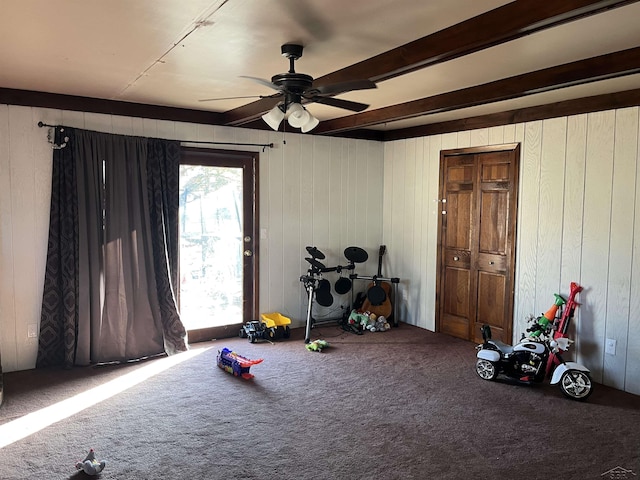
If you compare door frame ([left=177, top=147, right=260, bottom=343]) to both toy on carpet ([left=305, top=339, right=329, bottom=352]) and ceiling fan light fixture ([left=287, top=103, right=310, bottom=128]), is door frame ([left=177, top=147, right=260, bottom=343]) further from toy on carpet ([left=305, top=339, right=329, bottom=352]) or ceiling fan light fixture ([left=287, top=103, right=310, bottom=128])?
ceiling fan light fixture ([left=287, top=103, right=310, bottom=128])

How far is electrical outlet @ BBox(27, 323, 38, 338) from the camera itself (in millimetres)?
4320

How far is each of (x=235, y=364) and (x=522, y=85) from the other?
10.3ft

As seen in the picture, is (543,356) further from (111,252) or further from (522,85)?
(111,252)

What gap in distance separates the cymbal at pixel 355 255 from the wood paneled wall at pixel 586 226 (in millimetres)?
1653

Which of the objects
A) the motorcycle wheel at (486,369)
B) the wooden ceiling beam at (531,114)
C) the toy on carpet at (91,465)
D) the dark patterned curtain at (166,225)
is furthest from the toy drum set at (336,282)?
the toy on carpet at (91,465)

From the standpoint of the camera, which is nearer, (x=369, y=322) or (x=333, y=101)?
(x=333, y=101)

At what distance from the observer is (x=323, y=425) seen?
3.34 meters

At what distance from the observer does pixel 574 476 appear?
2773 mm

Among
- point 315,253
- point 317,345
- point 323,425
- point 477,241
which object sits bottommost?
point 323,425

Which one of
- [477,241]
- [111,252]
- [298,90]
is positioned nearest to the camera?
[298,90]

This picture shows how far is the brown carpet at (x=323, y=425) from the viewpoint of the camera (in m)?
2.83

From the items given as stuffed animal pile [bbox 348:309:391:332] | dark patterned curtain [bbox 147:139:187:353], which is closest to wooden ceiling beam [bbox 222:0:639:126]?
dark patterned curtain [bbox 147:139:187:353]

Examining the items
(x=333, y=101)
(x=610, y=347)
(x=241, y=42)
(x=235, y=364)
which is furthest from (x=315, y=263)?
(x=241, y=42)

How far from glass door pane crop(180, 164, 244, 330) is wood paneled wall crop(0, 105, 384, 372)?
284 millimetres
